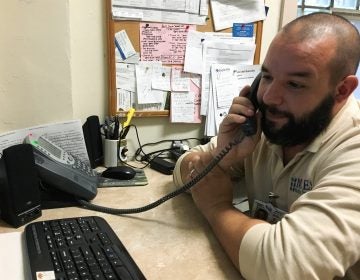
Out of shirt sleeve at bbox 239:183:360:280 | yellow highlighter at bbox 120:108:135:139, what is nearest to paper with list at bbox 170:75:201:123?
yellow highlighter at bbox 120:108:135:139

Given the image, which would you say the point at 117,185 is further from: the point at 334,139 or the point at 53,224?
the point at 334,139

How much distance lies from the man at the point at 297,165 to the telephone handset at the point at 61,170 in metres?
0.30

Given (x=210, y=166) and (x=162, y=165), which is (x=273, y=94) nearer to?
(x=210, y=166)

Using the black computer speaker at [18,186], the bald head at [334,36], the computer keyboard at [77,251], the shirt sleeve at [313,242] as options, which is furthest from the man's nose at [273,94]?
the black computer speaker at [18,186]

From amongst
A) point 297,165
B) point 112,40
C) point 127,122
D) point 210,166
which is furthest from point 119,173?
point 297,165

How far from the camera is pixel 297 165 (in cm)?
95

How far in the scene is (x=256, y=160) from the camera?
112 centimetres

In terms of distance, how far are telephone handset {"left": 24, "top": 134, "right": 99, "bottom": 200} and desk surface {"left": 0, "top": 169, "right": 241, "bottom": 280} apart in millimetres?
47

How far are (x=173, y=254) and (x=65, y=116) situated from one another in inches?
25.6

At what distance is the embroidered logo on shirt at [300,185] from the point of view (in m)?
0.91

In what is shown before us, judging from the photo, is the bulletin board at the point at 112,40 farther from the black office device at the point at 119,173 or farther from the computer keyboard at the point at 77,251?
the computer keyboard at the point at 77,251

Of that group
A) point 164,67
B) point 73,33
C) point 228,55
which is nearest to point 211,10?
point 228,55

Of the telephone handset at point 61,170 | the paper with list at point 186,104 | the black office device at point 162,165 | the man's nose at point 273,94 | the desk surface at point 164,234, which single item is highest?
the man's nose at point 273,94

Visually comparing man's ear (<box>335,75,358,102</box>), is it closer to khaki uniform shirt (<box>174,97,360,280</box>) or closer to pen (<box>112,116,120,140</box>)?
khaki uniform shirt (<box>174,97,360,280</box>)
